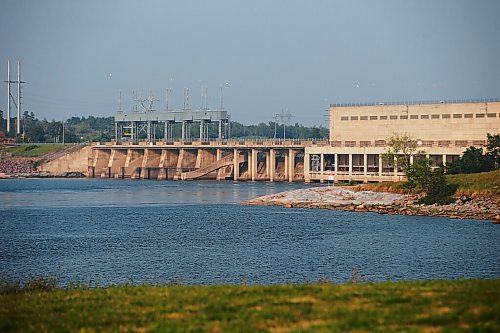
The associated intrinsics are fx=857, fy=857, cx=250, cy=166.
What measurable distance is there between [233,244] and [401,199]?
34974 millimetres

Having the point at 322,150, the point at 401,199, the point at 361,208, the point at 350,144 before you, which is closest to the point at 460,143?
the point at 350,144

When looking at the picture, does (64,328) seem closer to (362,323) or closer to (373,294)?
(362,323)

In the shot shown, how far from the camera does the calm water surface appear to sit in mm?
41625

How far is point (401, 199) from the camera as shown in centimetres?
8669

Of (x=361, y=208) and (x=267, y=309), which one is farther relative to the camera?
(x=361, y=208)

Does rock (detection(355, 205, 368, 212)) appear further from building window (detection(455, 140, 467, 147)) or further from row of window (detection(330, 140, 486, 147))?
building window (detection(455, 140, 467, 147))

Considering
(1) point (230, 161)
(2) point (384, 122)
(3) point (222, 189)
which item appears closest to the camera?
(3) point (222, 189)

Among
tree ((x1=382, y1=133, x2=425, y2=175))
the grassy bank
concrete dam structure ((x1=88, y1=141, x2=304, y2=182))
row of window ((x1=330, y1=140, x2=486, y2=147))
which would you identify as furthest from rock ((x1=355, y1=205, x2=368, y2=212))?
concrete dam structure ((x1=88, y1=141, x2=304, y2=182))

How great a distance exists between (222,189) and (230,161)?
37.3m

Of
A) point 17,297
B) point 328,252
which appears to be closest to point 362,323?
point 17,297

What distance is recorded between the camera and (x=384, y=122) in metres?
140

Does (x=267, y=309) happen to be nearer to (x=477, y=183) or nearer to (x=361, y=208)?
(x=361, y=208)

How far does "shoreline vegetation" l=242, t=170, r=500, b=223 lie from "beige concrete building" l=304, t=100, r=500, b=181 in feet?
90.5

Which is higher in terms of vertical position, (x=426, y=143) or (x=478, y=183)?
(x=426, y=143)
